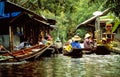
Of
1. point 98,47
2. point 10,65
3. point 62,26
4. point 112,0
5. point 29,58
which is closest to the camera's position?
point 112,0

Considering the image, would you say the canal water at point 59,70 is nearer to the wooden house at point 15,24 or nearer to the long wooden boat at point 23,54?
the long wooden boat at point 23,54

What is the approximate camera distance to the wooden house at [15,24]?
25.0 meters

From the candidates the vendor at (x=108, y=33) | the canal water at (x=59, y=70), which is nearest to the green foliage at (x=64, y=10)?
the vendor at (x=108, y=33)

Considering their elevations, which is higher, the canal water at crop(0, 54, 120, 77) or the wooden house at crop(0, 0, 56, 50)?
the wooden house at crop(0, 0, 56, 50)

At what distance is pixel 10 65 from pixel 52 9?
16783 mm

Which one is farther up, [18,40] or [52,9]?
[52,9]

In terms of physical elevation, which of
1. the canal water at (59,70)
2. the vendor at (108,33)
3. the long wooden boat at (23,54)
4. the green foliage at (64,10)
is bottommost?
the canal water at (59,70)

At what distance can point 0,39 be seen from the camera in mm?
29516

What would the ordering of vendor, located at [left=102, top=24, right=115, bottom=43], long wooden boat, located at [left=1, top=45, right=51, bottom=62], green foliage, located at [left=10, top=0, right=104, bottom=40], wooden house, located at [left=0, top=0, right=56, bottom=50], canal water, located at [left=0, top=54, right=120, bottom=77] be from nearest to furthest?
canal water, located at [left=0, top=54, right=120, bottom=77], long wooden boat, located at [left=1, top=45, right=51, bottom=62], wooden house, located at [left=0, top=0, right=56, bottom=50], vendor, located at [left=102, top=24, right=115, bottom=43], green foliage, located at [left=10, top=0, right=104, bottom=40]

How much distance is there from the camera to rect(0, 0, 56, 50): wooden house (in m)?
25.0

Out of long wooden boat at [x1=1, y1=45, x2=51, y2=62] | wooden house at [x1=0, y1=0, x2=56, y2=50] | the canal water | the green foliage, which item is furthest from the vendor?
the canal water

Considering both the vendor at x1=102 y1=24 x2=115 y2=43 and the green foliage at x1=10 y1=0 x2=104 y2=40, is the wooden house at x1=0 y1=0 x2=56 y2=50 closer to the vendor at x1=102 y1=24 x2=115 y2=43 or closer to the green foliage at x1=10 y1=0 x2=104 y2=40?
the green foliage at x1=10 y1=0 x2=104 y2=40

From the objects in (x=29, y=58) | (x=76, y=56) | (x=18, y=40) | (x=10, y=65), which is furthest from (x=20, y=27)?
(x=10, y=65)

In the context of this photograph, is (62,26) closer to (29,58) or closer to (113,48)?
(113,48)
